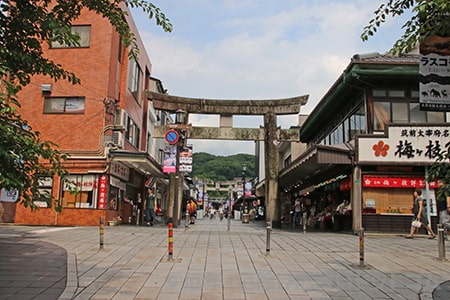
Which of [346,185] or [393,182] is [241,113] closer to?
[346,185]

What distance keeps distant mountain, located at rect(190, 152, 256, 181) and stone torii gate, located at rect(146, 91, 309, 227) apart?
69.9 m

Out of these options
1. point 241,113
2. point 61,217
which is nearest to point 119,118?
point 61,217

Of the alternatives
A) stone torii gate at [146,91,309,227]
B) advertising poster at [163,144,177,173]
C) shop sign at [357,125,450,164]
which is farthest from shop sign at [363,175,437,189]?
advertising poster at [163,144,177,173]

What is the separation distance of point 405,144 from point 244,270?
Answer: 36.3 feet

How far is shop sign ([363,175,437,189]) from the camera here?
17141mm

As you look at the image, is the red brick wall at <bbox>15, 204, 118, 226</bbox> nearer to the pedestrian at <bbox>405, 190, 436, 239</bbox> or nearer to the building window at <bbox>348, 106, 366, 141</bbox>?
the building window at <bbox>348, 106, 366, 141</bbox>

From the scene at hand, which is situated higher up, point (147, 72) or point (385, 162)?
point (147, 72)

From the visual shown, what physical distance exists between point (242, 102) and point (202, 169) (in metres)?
82.9

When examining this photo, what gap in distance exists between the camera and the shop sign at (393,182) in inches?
675

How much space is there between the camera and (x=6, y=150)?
17.0ft

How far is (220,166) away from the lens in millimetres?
102625

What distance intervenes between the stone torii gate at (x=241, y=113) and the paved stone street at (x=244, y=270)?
9432 mm

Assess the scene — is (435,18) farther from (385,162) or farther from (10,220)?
(10,220)

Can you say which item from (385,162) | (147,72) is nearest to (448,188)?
(385,162)
